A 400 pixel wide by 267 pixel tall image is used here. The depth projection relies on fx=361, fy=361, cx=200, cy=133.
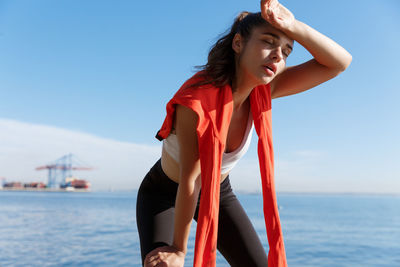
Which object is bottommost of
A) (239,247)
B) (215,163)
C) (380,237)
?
(380,237)

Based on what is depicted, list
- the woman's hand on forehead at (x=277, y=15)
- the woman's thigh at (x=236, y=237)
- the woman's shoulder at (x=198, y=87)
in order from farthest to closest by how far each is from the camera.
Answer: the woman's thigh at (x=236, y=237)
the woman's shoulder at (x=198, y=87)
the woman's hand on forehead at (x=277, y=15)

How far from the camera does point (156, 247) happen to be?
167 centimetres

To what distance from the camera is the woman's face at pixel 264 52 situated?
144 cm

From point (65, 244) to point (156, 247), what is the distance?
40.5ft

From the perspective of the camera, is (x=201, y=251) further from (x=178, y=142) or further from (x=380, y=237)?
(x=380, y=237)

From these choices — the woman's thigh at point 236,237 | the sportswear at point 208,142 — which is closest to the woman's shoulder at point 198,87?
the sportswear at point 208,142

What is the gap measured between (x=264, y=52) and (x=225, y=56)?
208mm

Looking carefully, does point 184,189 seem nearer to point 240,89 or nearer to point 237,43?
point 240,89

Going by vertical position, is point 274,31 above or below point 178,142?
above

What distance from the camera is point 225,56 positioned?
159 centimetres

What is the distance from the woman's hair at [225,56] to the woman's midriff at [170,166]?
1.40ft

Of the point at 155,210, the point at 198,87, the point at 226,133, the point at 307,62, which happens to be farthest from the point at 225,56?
the point at 155,210

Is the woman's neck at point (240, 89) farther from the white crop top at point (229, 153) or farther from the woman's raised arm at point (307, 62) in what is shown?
the woman's raised arm at point (307, 62)

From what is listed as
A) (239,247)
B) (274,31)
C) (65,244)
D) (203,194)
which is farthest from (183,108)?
(65,244)
